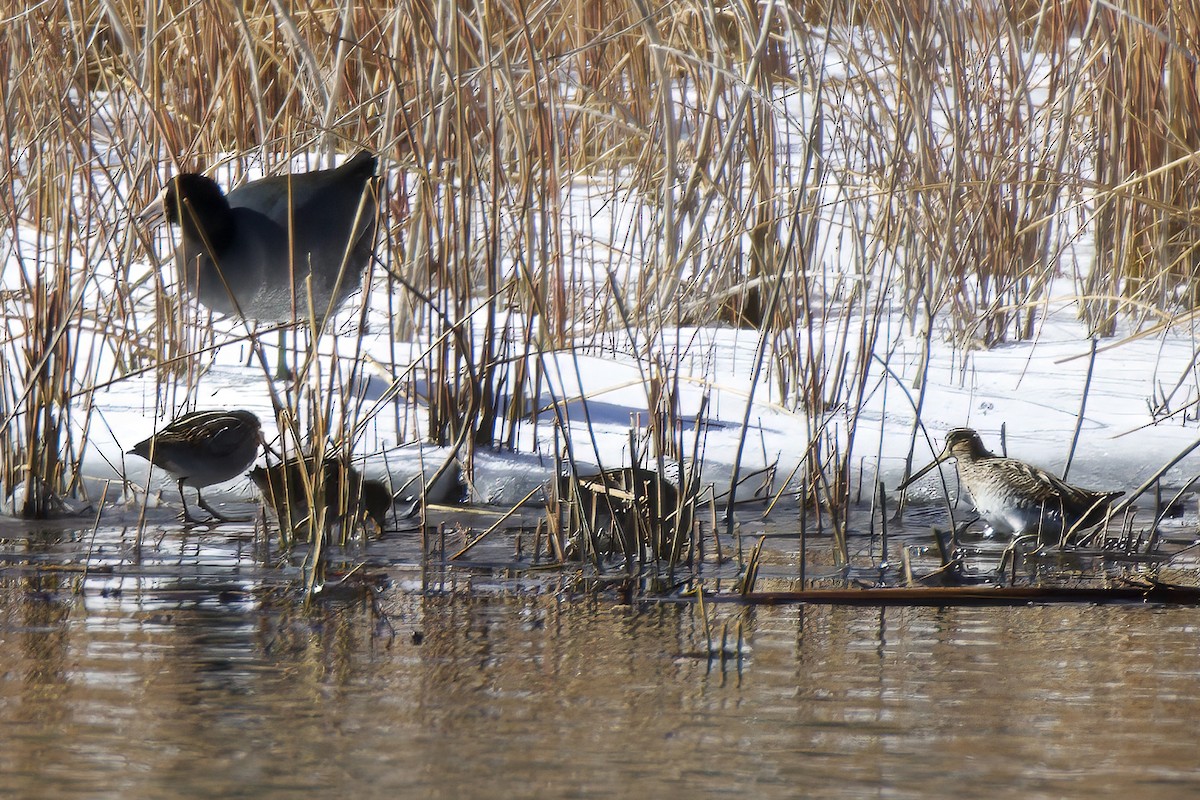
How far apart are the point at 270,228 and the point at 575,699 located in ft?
6.66

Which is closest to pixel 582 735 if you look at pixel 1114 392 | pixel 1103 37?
pixel 1114 392

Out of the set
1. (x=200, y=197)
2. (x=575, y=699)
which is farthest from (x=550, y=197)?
(x=575, y=699)

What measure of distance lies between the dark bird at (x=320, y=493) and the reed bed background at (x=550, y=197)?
0.31 ft

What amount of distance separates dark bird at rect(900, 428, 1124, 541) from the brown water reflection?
0.69m

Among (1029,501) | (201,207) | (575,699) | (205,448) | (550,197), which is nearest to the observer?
(575,699)

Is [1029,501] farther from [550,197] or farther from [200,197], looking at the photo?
[200,197]

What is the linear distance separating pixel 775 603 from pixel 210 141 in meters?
2.70

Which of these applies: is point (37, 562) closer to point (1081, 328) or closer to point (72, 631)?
point (72, 631)

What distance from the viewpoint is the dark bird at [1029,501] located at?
3465 mm

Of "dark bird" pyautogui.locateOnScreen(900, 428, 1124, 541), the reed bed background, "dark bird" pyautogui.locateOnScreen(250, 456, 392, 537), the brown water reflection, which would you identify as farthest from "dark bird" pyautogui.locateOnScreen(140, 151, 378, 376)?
"dark bird" pyautogui.locateOnScreen(900, 428, 1124, 541)

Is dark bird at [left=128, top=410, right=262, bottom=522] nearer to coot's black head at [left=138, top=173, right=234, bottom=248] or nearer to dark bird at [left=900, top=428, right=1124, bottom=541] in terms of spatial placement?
coot's black head at [left=138, top=173, right=234, bottom=248]

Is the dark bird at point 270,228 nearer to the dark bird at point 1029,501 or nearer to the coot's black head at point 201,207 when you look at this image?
the coot's black head at point 201,207

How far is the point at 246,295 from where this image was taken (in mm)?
3980

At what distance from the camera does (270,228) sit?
390cm
